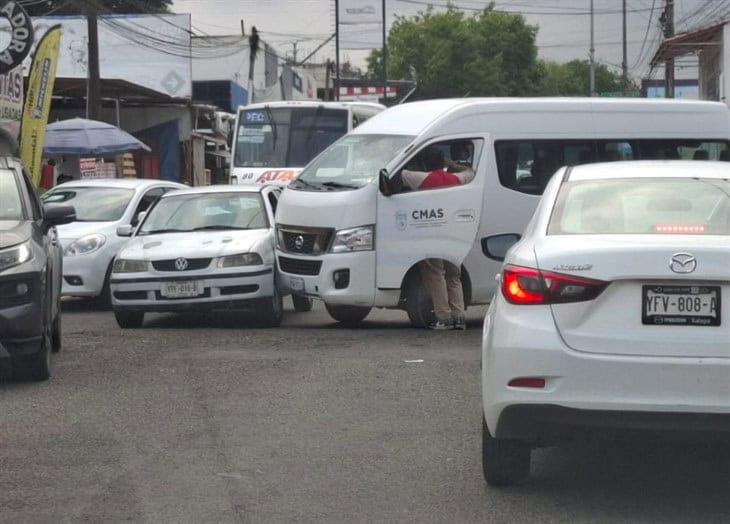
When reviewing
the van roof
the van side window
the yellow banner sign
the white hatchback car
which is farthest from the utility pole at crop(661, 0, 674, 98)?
the van side window

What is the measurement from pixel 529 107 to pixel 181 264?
402 cm

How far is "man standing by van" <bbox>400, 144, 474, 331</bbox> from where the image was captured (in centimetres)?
1280

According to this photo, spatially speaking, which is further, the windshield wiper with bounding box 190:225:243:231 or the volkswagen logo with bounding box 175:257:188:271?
the windshield wiper with bounding box 190:225:243:231

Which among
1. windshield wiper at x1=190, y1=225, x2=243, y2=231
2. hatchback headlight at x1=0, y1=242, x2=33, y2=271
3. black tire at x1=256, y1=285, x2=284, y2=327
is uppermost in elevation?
hatchback headlight at x1=0, y1=242, x2=33, y2=271

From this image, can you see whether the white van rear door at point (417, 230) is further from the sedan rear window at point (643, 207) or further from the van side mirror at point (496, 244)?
the sedan rear window at point (643, 207)

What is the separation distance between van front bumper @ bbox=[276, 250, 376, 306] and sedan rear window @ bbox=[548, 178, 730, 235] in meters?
6.42

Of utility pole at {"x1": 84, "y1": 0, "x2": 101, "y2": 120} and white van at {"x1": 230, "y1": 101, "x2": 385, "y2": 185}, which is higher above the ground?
utility pole at {"x1": 84, "y1": 0, "x2": 101, "y2": 120}

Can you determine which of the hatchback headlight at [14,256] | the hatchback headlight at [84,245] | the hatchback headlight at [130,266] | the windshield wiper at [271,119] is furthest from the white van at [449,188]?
the windshield wiper at [271,119]

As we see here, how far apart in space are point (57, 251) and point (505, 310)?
21.4 ft

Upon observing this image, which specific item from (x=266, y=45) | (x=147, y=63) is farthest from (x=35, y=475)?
(x=266, y=45)

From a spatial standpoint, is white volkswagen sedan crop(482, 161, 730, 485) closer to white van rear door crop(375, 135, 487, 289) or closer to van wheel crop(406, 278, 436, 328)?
white van rear door crop(375, 135, 487, 289)

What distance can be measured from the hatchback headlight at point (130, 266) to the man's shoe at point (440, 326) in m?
3.10

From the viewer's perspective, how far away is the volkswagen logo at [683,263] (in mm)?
5289

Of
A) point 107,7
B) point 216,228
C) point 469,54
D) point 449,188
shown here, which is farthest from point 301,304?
point 469,54
